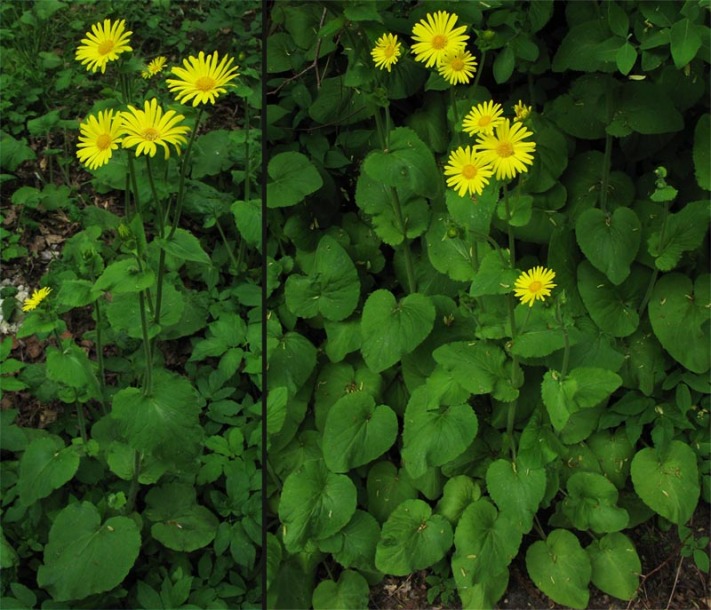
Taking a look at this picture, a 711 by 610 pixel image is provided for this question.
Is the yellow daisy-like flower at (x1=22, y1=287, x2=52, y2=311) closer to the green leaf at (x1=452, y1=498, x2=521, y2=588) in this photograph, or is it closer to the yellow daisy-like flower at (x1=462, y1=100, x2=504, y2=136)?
the yellow daisy-like flower at (x1=462, y1=100, x2=504, y2=136)

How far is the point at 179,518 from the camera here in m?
1.80

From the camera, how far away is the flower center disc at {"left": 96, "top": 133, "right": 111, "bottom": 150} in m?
1.31

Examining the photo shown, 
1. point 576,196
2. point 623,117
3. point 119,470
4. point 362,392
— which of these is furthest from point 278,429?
point 623,117

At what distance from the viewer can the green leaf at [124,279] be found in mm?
1327

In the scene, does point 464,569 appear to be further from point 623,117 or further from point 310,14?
point 310,14

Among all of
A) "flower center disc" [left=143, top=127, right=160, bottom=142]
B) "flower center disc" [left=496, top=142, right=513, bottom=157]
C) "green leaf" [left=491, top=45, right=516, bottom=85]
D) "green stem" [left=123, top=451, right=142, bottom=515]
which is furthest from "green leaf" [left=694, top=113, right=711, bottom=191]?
"green stem" [left=123, top=451, right=142, bottom=515]

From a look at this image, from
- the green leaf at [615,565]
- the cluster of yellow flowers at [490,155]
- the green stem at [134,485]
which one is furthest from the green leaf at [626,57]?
the green stem at [134,485]

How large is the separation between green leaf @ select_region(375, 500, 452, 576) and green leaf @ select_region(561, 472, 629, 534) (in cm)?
32

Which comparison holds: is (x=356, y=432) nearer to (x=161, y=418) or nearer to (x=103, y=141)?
(x=161, y=418)

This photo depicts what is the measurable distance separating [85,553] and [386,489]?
0.75 m

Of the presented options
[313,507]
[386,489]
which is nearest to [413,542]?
[386,489]

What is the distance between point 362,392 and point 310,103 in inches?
29.8

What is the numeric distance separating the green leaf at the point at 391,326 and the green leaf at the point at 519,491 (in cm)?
37

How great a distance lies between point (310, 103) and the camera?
1.93 meters
